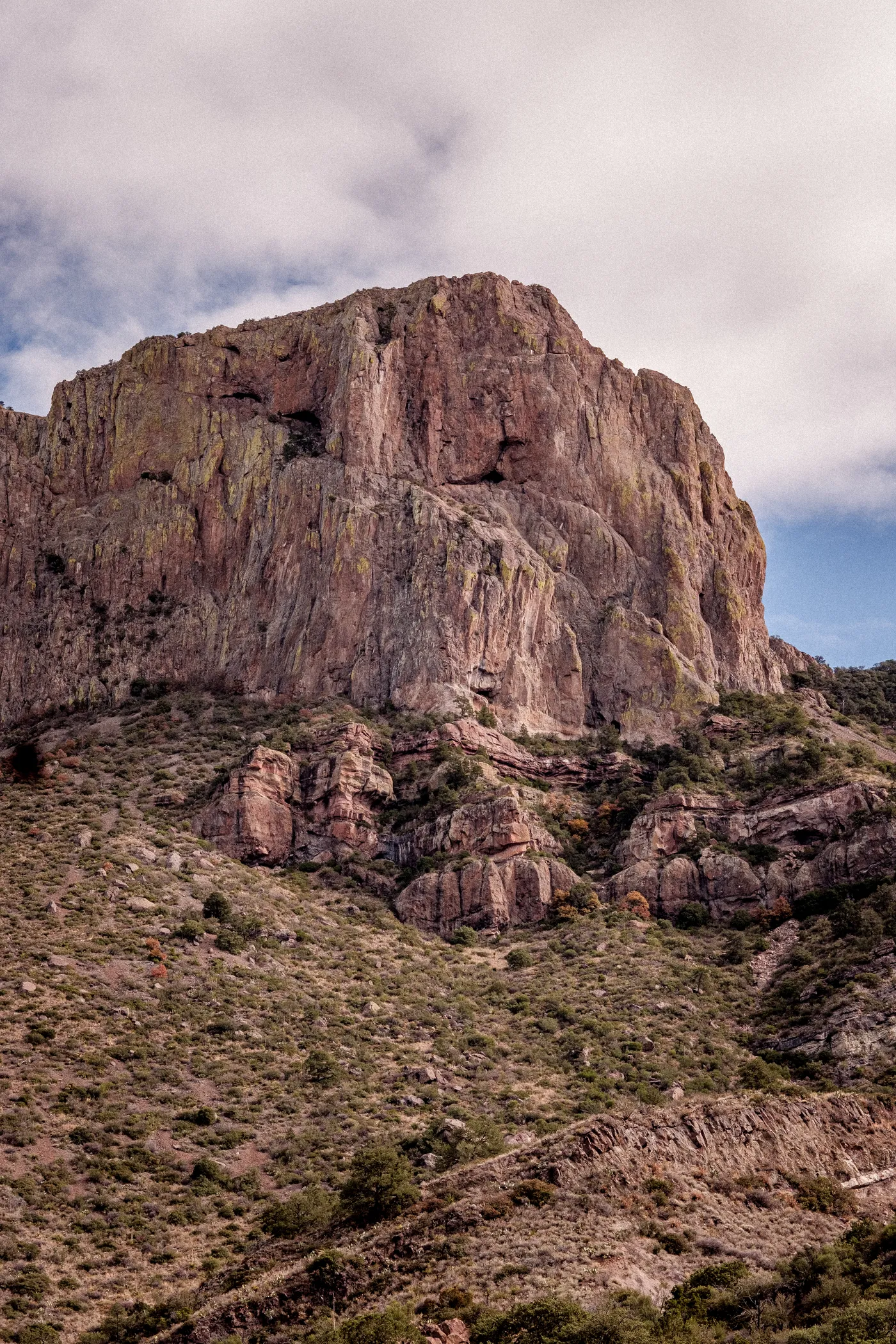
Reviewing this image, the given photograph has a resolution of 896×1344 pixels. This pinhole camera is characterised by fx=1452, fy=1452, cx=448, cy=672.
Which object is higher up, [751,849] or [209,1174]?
[751,849]

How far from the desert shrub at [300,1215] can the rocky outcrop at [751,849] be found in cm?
4018

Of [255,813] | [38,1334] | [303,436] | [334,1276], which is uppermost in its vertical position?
[303,436]

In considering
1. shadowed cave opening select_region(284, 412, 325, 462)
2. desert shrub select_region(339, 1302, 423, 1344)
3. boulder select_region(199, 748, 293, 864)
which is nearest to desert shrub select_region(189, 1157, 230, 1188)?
desert shrub select_region(339, 1302, 423, 1344)

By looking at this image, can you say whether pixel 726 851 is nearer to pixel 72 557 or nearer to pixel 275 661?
pixel 275 661

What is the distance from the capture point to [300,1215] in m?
49.1

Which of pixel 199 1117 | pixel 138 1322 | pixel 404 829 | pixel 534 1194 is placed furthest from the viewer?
pixel 404 829

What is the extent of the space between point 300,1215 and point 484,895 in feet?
123

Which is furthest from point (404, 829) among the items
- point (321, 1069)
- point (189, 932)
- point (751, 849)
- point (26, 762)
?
point (321, 1069)

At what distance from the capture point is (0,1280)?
45.0 m

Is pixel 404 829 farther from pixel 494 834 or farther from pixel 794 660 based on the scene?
pixel 794 660

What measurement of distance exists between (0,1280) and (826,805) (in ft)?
192

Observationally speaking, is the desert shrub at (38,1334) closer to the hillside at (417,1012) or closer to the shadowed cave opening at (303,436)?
the hillside at (417,1012)

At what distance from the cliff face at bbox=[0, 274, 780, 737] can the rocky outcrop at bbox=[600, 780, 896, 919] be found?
56.6 ft

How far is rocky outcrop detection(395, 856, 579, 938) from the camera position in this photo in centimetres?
8500
